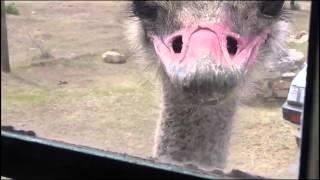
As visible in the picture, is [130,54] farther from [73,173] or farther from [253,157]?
[73,173]

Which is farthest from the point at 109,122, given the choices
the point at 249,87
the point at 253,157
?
the point at 253,157

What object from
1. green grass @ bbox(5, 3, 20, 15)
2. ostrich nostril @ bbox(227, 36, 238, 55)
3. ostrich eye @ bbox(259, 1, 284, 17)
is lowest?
green grass @ bbox(5, 3, 20, 15)

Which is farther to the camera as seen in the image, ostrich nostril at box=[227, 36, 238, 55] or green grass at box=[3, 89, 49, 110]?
green grass at box=[3, 89, 49, 110]

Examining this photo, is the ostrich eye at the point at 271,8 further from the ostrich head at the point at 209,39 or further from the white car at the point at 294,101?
the white car at the point at 294,101

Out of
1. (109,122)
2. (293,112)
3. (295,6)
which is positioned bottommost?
(109,122)

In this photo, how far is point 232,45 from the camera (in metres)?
1.46

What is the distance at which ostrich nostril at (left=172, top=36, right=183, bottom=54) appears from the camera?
1.45 metres

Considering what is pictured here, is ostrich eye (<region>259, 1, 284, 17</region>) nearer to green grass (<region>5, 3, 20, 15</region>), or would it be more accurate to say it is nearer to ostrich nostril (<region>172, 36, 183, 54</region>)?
ostrich nostril (<region>172, 36, 183, 54</region>)

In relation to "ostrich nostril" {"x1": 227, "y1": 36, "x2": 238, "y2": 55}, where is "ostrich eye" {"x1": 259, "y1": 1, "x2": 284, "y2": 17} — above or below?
above

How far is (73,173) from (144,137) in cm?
74

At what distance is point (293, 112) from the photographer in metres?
1.37

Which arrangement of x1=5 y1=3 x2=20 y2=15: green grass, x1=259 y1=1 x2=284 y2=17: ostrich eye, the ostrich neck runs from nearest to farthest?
x1=259 y1=1 x2=284 y2=17: ostrich eye
the ostrich neck
x1=5 y1=3 x2=20 y2=15: green grass

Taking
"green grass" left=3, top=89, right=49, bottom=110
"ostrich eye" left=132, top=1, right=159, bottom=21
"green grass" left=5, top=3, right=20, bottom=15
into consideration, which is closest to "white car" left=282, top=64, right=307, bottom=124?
"ostrich eye" left=132, top=1, right=159, bottom=21

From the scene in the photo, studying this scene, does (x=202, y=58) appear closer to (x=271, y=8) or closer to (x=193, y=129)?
(x=271, y=8)
